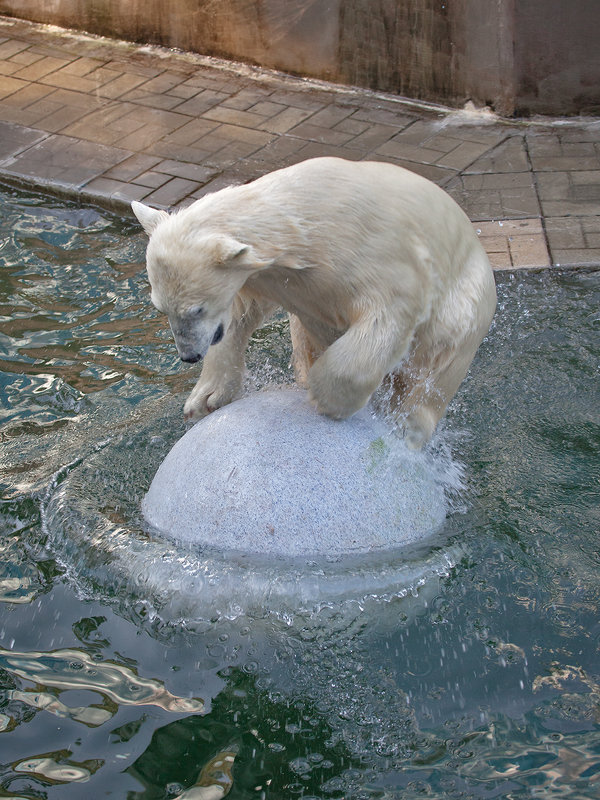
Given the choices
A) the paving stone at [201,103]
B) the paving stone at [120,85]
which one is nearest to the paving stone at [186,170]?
the paving stone at [201,103]

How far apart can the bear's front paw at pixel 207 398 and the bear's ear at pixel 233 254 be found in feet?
3.68

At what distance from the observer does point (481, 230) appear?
21.5ft

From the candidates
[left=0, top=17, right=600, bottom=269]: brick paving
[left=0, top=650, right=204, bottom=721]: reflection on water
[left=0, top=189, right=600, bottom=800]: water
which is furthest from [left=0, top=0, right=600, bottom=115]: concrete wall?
[left=0, top=650, right=204, bottom=721]: reflection on water

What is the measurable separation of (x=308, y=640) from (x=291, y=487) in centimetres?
58

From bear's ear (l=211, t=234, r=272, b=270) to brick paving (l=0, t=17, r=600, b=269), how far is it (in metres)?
3.25

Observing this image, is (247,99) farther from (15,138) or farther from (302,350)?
(302,350)

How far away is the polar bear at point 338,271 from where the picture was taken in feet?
10.8

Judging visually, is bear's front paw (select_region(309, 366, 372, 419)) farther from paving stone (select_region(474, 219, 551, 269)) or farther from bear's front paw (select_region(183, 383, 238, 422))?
paving stone (select_region(474, 219, 551, 269))

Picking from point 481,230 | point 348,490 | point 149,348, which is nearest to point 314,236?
point 348,490

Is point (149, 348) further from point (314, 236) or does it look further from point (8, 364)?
point (314, 236)

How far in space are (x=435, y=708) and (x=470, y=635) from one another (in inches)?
Result: 14.4

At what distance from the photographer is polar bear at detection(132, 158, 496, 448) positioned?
3.29 m

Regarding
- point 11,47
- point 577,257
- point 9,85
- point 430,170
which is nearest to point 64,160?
point 9,85

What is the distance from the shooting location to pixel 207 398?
4359 mm
